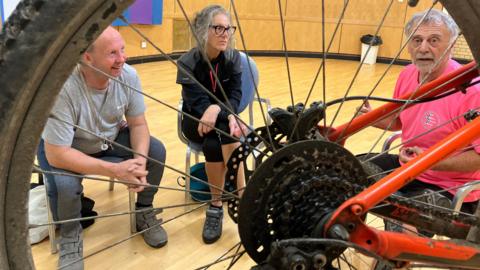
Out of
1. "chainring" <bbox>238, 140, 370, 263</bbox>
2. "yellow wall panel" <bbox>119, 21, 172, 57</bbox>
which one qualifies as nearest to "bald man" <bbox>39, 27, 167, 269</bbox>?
"chainring" <bbox>238, 140, 370, 263</bbox>

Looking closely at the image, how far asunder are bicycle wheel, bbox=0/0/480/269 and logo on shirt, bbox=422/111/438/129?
1.22m

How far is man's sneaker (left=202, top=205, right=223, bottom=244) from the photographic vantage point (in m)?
1.96

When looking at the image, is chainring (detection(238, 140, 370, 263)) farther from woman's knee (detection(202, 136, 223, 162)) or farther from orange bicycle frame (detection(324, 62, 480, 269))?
woman's knee (detection(202, 136, 223, 162))

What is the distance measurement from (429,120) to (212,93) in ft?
2.97

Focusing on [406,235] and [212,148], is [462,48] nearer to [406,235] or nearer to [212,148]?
[212,148]

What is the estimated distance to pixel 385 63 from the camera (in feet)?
23.3

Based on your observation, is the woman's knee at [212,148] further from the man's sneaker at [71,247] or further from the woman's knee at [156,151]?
the man's sneaker at [71,247]

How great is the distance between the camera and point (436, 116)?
62.0 inches

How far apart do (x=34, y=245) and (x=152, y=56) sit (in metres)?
4.24

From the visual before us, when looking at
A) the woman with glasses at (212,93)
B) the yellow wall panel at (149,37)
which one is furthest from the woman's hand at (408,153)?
the yellow wall panel at (149,37)

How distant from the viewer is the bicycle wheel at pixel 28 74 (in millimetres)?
621

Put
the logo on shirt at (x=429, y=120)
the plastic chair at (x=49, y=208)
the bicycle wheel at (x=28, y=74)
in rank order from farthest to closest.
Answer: the plastic chair at (x=49, y=208), the logo on shirt at (x=429, y=120), the bicycle wheel at (x=28, y=74)

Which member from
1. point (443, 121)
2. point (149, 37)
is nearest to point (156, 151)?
point (443, 121)

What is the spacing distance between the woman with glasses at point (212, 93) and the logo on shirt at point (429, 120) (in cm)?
73
